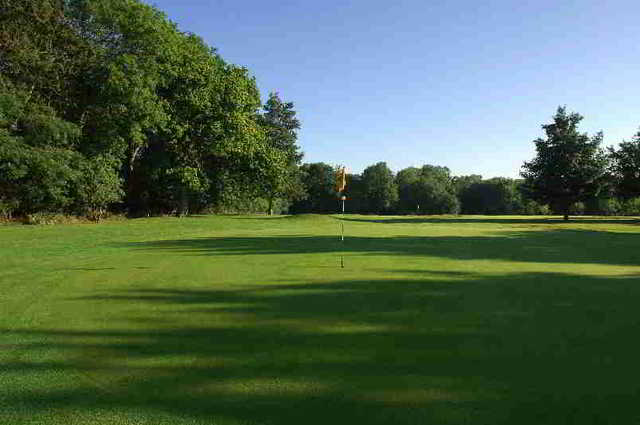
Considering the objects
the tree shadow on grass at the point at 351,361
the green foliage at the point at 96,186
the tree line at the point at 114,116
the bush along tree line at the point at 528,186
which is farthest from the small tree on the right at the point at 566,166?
the tree shadow on grass at the point at 351,361

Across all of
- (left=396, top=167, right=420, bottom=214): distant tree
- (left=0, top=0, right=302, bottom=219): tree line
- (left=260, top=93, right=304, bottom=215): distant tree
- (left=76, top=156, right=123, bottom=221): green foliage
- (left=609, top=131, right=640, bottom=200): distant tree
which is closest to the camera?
(left=0, top=0, right=302, bottom=219): tree line

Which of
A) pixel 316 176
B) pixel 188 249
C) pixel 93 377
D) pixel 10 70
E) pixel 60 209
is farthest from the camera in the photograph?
pixel 316 176

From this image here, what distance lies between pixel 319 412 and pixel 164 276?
6.78m

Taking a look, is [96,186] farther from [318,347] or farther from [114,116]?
[318,347]

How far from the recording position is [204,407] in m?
3.38

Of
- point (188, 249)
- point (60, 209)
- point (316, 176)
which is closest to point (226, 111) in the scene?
point (60, 209)

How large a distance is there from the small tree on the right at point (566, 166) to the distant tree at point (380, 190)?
55.9 meters

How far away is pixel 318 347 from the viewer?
15.7ft

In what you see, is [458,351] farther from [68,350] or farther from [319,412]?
[68,350]

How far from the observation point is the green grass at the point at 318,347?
338 centimetres

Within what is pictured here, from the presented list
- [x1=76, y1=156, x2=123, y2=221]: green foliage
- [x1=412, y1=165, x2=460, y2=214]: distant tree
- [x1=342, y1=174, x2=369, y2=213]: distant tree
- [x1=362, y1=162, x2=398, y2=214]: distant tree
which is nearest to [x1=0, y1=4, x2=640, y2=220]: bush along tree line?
[x1=76, y1=156, x2=123, y2=221]: green foliage

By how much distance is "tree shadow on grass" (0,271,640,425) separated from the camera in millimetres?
3375

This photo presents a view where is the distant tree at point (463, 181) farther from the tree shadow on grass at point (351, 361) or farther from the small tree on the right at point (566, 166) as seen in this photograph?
the tree shadow on grass at point (351, 361)

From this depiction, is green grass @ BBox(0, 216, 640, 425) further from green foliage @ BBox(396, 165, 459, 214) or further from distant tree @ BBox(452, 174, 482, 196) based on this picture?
distant tree @ BBox(452, 174, 482, 196)
